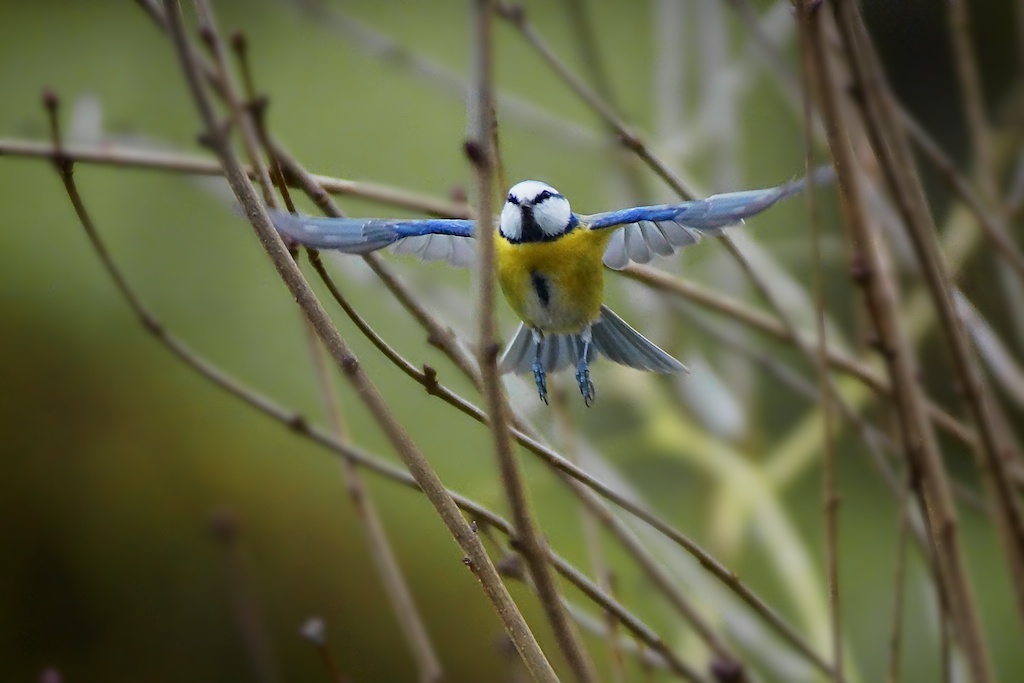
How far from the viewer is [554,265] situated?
15.4 inches

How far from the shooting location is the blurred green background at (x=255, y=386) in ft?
3.83

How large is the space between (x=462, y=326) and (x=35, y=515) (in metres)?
0.71

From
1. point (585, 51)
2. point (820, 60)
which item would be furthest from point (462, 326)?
point (820, 60)

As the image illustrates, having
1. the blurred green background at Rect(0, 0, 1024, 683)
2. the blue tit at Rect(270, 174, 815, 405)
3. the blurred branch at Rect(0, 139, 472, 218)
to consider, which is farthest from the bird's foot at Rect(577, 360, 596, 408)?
the blurred green background at Rect(0, 0, 1024, 683)

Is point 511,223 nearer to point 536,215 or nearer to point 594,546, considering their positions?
point 536,215

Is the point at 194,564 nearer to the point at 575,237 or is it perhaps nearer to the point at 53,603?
the point at 53,603

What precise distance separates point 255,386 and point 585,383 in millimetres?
953

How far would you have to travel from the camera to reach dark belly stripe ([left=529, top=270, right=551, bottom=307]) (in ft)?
1.26

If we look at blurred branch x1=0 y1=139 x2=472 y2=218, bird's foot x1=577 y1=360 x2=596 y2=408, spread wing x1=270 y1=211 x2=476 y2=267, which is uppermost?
blurred branch x1=0 y1=139 x2=472 y2=218

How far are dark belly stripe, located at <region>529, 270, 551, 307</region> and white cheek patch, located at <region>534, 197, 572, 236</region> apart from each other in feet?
0.06

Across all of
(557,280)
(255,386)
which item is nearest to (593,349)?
(557,280)

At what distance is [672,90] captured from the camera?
3.56ft

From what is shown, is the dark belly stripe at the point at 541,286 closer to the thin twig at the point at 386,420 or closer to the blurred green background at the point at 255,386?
the thin twig at the point at 386,420

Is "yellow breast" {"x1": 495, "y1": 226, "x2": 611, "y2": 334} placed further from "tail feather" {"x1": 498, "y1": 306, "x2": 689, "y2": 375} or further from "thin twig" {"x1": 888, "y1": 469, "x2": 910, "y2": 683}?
"thin twig" {"x1": 888, "y1": 469, "x2": 910, "y2": 683}
